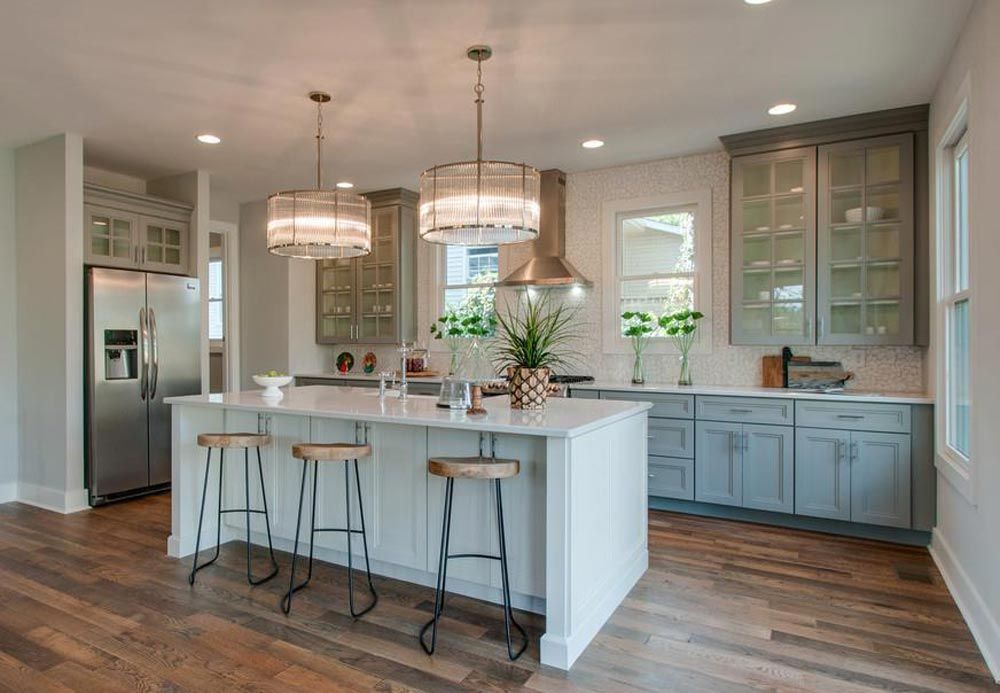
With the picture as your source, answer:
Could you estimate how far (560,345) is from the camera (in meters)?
5.48

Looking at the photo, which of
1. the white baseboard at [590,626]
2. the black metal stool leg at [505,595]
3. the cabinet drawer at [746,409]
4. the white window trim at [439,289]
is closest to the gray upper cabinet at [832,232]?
the cabinet drawer at [746,409]

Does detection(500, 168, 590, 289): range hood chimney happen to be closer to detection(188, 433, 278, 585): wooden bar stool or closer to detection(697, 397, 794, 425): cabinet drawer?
detection(697, 397, 794, 425): cabinet drawer

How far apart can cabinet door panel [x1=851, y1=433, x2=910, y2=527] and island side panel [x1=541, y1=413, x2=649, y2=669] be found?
153cm

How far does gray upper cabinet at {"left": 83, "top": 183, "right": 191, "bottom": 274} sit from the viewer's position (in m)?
4.80

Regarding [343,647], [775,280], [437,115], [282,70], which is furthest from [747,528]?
[282,70]

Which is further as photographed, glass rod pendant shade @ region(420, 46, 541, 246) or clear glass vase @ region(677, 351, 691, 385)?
clear glass vase @ region(677, 351, 691, 385)

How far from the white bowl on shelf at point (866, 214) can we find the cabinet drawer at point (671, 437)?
168 cm

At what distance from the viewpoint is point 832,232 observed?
4.20 meters

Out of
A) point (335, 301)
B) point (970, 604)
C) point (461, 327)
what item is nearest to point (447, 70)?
point (461, 327)

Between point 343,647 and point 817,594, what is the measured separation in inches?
87.3

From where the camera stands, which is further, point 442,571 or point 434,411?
point 434,411

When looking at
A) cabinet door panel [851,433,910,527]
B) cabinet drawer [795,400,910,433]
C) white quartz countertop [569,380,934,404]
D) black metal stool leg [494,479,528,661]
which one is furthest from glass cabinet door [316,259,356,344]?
cabinet door panel [851,433,910,527]

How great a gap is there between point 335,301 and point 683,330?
11.8 ft

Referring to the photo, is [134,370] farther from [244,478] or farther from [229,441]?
[229,441]
